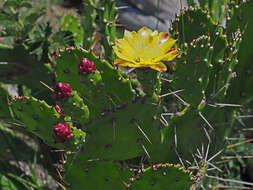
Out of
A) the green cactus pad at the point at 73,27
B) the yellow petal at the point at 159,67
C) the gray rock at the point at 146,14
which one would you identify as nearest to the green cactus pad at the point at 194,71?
the yellow petal at the point at 159,67

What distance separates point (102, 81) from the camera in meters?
1.16

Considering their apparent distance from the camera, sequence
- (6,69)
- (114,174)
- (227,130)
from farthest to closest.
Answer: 1. (6,69)
2. (227,130)
3. (114,174)

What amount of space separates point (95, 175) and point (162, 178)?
0.23 m

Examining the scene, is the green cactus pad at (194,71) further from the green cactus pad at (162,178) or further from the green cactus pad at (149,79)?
the green cactus pad at (162,178)

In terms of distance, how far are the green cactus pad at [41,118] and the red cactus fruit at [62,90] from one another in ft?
0.16

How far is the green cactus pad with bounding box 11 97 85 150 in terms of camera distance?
3.57 feet

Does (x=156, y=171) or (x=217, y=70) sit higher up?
(x=217, y=70)

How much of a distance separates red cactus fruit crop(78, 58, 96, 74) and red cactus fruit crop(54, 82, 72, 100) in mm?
65

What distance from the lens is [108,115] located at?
3.41ft

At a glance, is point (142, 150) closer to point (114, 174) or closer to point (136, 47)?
point (114, 174)

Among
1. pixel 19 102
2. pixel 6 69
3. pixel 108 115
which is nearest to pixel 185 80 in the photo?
pixel 108 115

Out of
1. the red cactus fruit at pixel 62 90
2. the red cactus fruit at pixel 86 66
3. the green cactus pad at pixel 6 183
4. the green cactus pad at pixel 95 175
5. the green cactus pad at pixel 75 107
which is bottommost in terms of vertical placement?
the green cactus pad at pixel 6 183

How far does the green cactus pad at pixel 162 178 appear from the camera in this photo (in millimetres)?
1055

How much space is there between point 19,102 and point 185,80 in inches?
21.0
